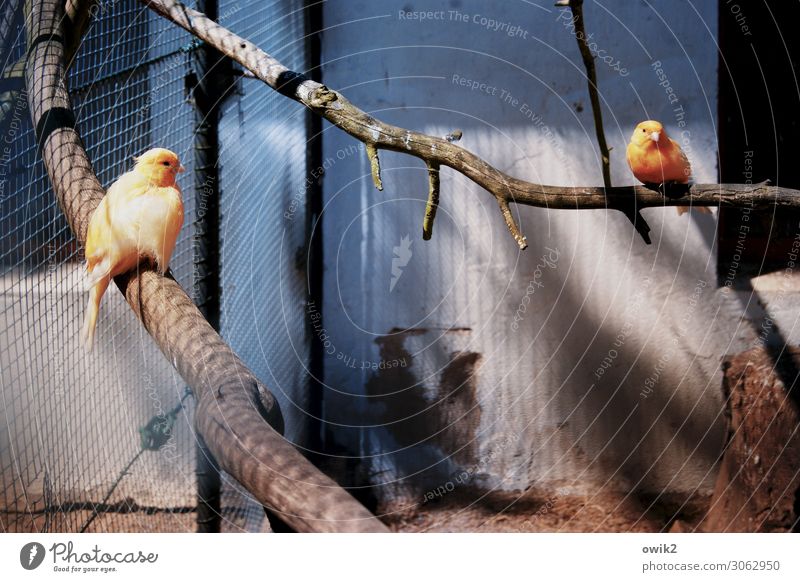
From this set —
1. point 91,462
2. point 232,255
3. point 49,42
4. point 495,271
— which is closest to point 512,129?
point 495,271

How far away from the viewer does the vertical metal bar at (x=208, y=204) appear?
1.11 metres

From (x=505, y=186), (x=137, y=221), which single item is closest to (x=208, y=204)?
(x=137, y=221)

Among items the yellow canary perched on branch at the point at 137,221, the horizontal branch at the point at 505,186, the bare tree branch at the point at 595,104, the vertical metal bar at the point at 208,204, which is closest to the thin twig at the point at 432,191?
the horizontal branch at the point at 505,186

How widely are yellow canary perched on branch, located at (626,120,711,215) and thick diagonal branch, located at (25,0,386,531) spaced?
531mm

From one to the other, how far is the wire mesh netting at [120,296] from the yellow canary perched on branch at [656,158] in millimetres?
542

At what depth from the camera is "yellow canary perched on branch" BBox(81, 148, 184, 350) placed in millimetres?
838

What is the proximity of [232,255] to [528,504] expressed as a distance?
0.64 metres

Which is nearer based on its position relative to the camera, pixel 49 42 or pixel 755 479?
pixel 49 42

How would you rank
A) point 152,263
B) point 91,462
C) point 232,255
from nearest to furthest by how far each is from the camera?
point 152,263, point 91,462, point 232,255

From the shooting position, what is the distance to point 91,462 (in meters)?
1.08

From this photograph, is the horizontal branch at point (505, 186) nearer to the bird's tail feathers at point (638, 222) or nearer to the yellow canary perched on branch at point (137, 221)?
the bird's tail feathers at point (638, 222)

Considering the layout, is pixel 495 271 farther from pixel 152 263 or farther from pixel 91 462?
pixel 91 462

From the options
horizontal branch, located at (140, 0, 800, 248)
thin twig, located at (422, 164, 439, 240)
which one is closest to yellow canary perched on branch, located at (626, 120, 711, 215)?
horizontal branch, located at (140, 0, 800, 248)

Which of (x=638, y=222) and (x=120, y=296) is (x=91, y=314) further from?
(x=638, y=222)
